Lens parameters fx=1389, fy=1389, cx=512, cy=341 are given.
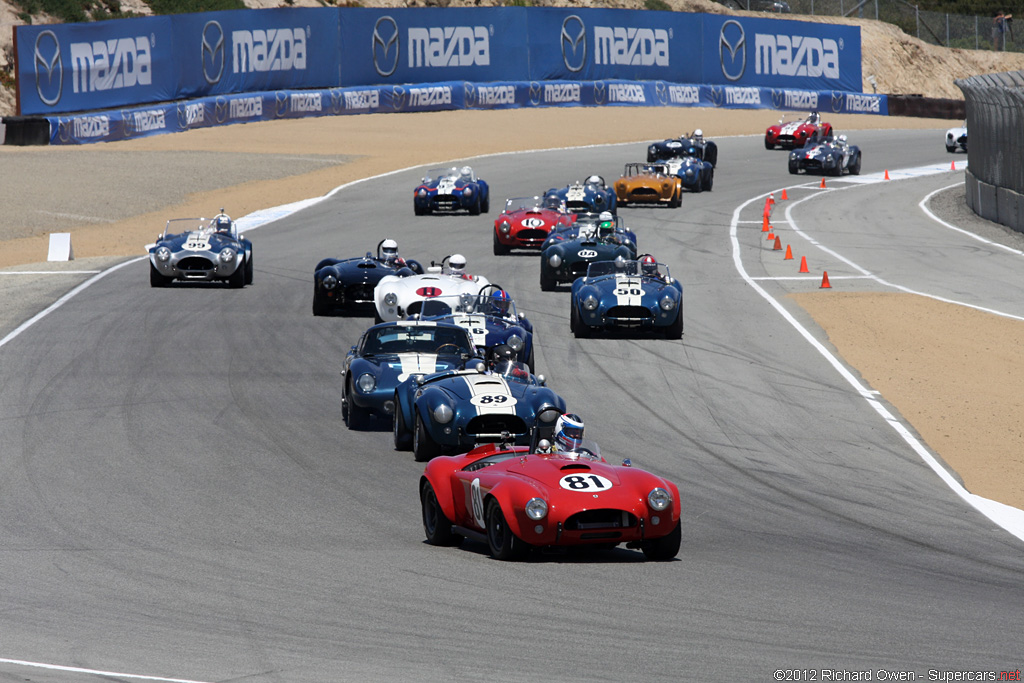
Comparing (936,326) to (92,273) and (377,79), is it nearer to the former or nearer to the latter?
(92,273)

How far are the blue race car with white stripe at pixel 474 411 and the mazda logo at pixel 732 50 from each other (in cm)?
5426

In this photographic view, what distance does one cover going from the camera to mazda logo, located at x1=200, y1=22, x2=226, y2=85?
4981 centimetres

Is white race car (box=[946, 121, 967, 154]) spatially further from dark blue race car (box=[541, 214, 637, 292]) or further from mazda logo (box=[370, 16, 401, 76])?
dark blue race car (box=[541, 214, 637, 292])

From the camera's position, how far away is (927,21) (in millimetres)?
84438

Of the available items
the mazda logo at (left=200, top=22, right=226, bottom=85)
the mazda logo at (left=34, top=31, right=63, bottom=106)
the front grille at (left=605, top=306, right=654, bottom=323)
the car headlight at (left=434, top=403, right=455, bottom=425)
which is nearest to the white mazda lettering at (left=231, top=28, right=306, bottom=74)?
the mazda logo at (left=200, top=22, right=226, bottom=85)

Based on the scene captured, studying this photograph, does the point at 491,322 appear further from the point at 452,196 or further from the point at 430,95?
the point at 430,95

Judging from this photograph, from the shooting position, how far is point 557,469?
9.95 metres

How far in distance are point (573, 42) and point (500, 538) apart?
5383cm

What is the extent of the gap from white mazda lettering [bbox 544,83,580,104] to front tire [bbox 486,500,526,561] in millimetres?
53523

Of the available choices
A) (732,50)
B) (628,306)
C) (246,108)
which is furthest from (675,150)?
(628,306)

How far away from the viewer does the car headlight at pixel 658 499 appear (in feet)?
31.7

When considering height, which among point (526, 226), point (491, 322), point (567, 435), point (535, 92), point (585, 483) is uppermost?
point (535, 92)

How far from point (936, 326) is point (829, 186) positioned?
25.2 metres

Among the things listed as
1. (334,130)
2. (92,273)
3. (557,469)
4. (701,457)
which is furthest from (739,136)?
(557,469)
